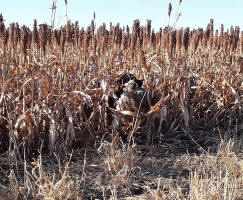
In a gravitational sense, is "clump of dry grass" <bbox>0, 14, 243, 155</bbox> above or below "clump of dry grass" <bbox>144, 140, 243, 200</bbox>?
above

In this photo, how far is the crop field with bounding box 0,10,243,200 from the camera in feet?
9.23

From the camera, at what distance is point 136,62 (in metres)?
4.70

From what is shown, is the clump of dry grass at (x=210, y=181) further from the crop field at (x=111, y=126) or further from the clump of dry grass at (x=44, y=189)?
the clump of dry grass at (x=44, y=189)

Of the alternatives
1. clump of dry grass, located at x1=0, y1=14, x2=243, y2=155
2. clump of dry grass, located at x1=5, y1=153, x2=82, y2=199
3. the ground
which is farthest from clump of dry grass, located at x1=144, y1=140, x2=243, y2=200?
clump of dry grass, located at x1=0, y1=14, x2=243, y2=155

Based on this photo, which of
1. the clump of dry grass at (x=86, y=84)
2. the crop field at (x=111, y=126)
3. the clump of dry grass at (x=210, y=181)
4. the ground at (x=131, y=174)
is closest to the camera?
the clump of dry grass at (x=210, y=181)

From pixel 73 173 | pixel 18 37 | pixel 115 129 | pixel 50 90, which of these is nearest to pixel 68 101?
pixel 50 90

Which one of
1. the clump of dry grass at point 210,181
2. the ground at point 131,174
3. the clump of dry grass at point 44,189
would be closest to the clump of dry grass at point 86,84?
the ground at point 131,174

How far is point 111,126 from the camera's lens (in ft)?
12.3

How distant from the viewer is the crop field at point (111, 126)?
111 inches

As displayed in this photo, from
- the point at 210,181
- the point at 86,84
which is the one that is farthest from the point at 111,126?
the point at 210,181

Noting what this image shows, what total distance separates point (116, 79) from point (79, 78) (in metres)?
0.43

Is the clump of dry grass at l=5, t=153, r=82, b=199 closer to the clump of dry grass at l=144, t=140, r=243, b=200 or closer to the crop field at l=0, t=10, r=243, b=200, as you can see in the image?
the crop field at l=0, t=10, r=243, b=200

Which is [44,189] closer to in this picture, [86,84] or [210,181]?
[210,181]

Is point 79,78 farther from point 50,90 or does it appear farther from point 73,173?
point 73,173
